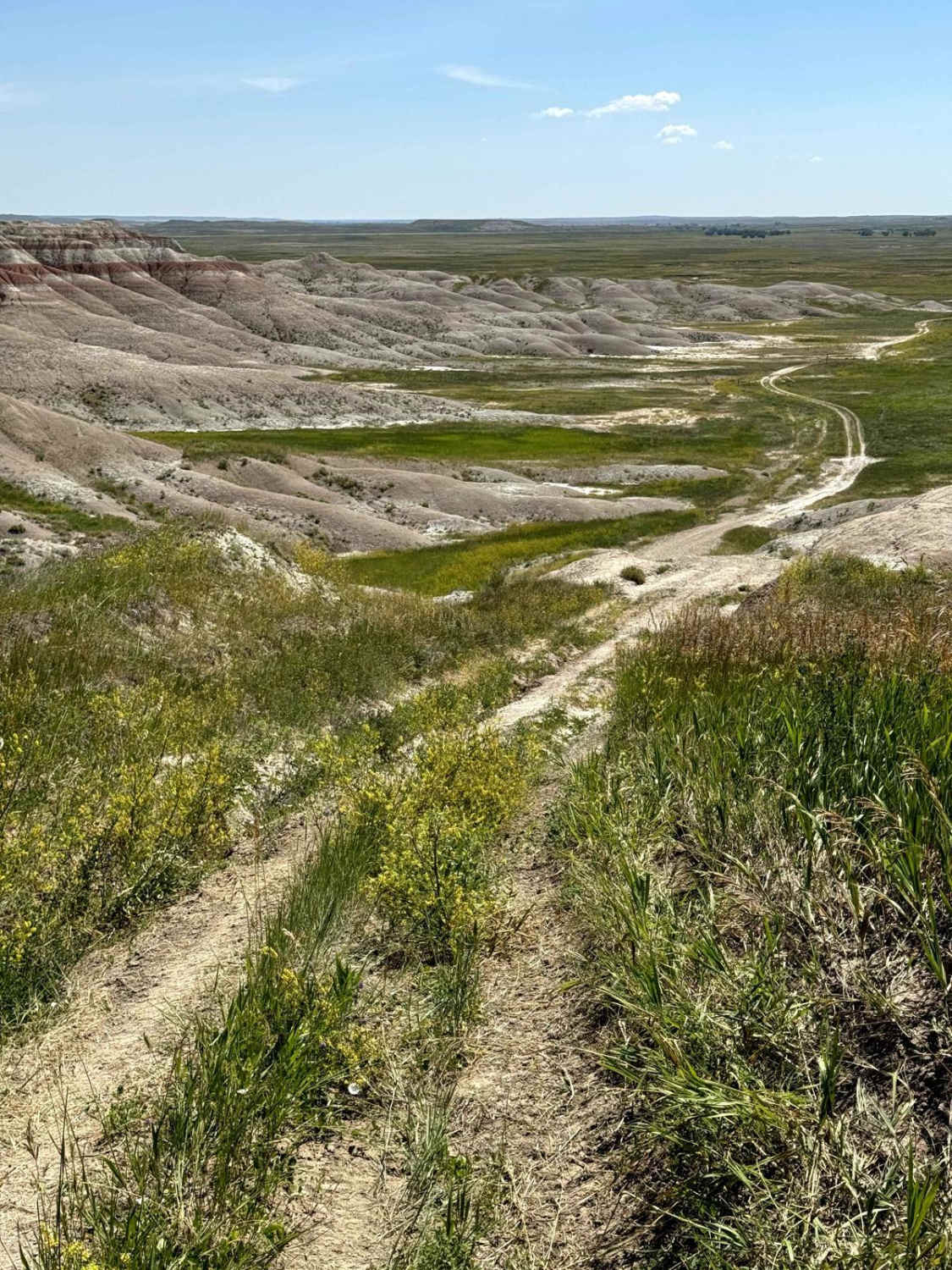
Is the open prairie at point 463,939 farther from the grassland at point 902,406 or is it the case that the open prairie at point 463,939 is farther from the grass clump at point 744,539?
the grassland at point 902,406

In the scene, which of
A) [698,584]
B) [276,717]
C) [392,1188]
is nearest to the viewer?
[392,1188]

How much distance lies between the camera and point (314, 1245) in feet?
12.3

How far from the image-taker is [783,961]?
172 inches

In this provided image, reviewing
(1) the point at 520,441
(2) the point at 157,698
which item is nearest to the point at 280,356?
(1) the point at 520,441

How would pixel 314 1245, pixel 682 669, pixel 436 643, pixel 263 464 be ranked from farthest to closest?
pixel 263 464
pixel 436 643
pixel 682 669
pixel 314 1245

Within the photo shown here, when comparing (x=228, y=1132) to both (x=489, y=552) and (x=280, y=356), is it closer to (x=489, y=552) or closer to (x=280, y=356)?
(x=489, y=552)

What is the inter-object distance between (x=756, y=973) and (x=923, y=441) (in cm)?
6618

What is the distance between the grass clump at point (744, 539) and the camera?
38188 mm

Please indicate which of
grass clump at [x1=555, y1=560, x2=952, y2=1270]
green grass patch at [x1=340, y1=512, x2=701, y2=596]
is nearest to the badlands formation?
green grass patch at [x1=340, y1=512, x2=701, y2=596]

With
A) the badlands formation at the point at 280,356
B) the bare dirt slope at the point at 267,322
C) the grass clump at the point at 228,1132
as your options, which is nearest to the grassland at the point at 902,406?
the badlands formation at the point at 280,356

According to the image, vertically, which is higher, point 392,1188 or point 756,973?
point 756,973

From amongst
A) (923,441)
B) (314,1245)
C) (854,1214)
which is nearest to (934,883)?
(854,1214)

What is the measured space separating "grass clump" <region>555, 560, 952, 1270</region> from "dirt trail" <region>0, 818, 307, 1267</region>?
2.42 meters

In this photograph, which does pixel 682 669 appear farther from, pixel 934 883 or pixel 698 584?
pixel 698 584
